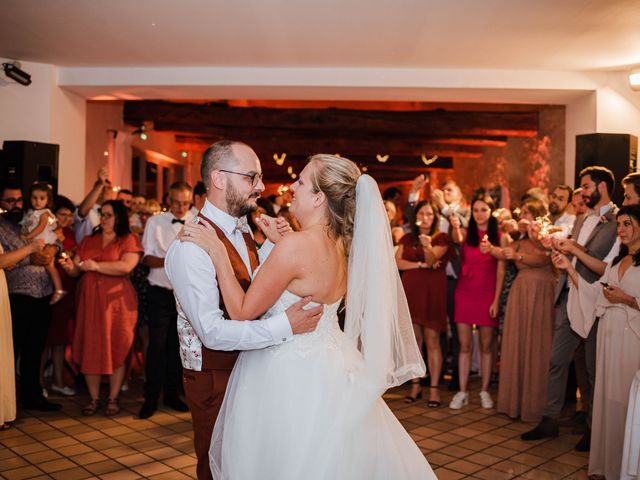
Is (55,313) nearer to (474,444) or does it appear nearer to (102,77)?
(102,77)

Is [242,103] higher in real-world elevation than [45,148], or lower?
higher

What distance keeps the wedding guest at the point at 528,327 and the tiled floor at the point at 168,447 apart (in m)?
0.22

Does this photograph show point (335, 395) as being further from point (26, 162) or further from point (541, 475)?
point (26, 162)

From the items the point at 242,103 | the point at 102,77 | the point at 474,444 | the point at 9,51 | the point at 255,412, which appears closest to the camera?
the point at 255,412

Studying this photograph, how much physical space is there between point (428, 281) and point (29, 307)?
3.13 metres

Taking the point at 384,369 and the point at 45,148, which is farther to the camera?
the point at 45,148

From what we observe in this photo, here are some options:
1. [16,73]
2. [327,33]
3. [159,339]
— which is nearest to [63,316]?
[159,339]

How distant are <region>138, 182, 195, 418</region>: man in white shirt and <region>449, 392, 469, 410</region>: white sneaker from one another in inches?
82.4

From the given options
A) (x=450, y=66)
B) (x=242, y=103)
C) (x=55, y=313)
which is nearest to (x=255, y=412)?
(x=55, y=313)

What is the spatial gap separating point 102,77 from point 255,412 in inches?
209

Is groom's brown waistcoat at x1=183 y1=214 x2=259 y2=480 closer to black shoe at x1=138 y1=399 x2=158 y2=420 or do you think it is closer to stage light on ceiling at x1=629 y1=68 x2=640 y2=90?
black shoe at x1=138 y1=399 x2=158 y2=420

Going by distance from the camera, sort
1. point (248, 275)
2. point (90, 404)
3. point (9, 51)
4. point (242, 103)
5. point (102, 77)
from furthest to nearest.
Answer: point (242, 103)
point (102, 77)
point (9, 51)
point (90, 404)
point (248, 275)

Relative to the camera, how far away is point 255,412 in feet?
6.98

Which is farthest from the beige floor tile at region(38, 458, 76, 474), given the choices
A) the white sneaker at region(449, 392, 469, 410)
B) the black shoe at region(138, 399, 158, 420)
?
the white sneaker at region(449, 392, 469, 410)
